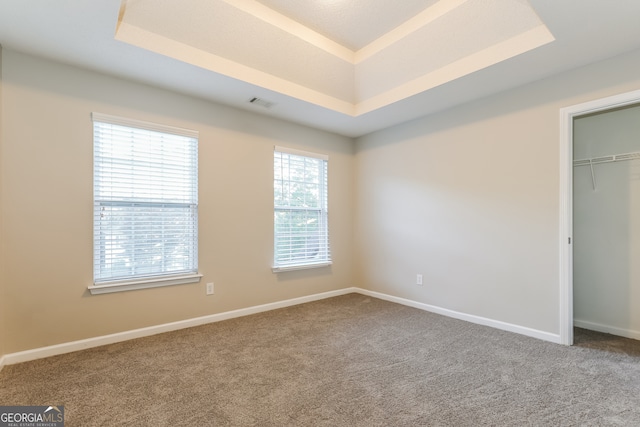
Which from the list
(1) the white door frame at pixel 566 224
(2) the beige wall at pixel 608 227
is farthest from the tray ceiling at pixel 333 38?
(2) the beige wall at pixel 608 227

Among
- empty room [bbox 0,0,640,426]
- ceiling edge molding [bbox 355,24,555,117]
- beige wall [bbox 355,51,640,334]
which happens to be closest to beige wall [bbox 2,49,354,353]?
empty room [bbox 0,0,640,426]

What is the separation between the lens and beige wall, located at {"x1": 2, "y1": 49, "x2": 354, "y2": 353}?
2385mm

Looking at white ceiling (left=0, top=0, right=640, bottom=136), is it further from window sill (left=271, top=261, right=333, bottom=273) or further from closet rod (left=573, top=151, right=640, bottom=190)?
window sill (left=271, top=261, right=333, bottom=273)

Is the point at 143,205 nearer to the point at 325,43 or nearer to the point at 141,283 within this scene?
the point at 141,283

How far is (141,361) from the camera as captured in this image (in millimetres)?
2369

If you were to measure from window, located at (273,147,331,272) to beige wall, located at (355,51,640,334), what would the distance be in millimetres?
752

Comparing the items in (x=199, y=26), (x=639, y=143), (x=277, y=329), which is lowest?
(x=277, y=329)

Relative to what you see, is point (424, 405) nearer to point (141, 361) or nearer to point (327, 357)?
point (327, 357)

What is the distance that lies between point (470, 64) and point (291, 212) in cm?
257

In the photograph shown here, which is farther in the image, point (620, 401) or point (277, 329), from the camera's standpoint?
point (277, 329)

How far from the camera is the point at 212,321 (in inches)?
130

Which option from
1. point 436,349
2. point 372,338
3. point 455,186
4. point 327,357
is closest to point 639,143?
point 455,186

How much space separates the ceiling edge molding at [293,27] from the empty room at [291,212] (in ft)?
0.06

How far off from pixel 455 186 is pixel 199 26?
3.03 metres
